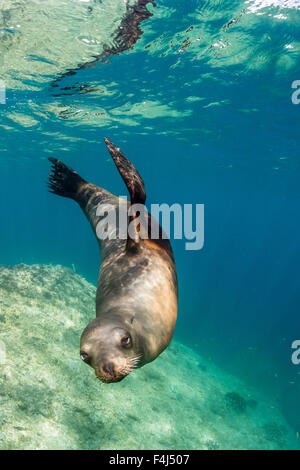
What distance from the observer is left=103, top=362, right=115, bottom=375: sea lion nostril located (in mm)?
1803

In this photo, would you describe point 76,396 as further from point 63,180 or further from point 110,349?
point 110,349

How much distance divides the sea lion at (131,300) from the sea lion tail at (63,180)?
47.7 inches

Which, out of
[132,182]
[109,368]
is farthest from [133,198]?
[109,368]

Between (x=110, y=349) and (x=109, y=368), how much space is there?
5.3 inches

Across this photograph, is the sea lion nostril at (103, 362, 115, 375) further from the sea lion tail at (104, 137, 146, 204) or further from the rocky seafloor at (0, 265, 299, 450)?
the rocky seafloor at (0, 265, 299, 450)

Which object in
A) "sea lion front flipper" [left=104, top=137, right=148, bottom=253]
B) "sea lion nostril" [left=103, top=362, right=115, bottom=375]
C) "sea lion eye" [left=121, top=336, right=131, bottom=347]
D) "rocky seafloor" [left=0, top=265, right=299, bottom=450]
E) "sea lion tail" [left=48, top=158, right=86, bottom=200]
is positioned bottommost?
"rocky seafloor" [left=0, top=265, right=299, bottom=450]

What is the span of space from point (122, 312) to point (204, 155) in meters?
27.1

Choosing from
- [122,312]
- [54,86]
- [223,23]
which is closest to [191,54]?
[223,23]

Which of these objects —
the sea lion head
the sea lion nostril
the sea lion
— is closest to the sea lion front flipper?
the sea lion

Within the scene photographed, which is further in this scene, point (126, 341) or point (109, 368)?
point (126, 341)

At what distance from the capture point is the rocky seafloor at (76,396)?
5.07m

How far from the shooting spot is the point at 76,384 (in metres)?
6.29

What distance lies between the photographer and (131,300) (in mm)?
2654

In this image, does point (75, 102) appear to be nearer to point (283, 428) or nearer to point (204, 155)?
point (204, 155)
